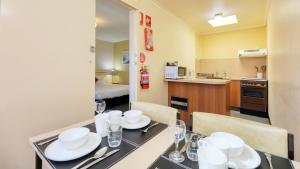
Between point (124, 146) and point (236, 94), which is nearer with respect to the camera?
point (124, 146)

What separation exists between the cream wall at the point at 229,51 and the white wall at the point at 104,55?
11.9 ft

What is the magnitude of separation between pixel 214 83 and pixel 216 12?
5.56 feet

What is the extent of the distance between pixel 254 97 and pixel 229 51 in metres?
1.64

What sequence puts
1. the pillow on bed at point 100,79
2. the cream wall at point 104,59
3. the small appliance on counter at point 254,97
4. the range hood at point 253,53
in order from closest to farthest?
1. the small appliance on counter at point 254,97
2. the range hood at point 253,53
3. the pillow on bed at point 100,79
4. the cream wall at point 104,59

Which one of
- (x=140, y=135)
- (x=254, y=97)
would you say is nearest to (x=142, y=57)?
(x=140, y=135)

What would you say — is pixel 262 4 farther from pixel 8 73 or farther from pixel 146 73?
pixel 8 73

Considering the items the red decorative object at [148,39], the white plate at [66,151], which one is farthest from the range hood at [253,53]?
the white plate at [66,151]

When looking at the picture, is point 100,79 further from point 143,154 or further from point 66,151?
point 143,154

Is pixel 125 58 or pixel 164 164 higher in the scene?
pixel 125 58

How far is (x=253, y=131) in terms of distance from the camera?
821 millimetres

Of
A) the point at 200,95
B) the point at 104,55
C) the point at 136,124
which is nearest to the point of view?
the point at 136,124

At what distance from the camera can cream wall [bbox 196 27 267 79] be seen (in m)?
4.15

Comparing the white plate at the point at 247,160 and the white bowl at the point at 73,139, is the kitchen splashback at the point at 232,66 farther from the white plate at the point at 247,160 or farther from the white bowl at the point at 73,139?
the white bowl at the point at 73,139

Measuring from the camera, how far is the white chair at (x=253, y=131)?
0.75 metres
